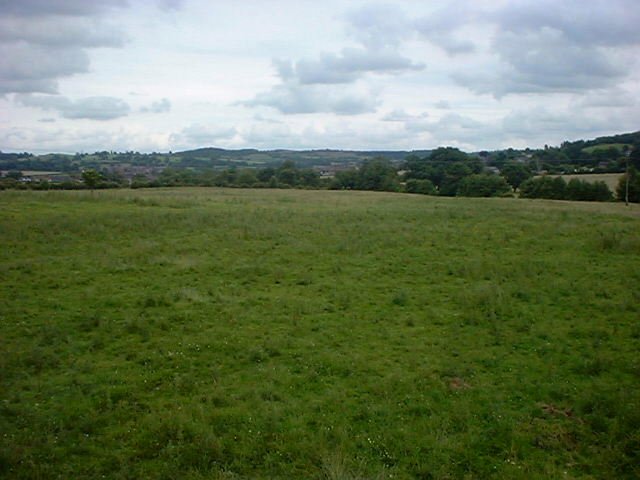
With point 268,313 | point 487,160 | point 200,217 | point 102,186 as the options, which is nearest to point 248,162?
point 487,160

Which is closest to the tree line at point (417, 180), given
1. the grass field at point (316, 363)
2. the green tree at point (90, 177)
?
the green tree at point (90, 177)

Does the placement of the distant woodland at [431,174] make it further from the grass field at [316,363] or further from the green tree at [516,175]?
the grass field at [316,363]

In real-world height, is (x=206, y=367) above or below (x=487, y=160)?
below

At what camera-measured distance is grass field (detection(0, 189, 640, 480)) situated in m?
7.28

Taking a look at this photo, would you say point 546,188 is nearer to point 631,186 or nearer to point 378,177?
point 631,186

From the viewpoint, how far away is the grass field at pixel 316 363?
728cm

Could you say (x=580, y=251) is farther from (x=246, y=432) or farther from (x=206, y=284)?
(x=246, y=432)

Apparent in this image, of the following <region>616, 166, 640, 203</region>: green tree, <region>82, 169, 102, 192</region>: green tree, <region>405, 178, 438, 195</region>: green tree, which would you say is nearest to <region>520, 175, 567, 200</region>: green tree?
<region>616, 166, 640, 203</region>: green tree

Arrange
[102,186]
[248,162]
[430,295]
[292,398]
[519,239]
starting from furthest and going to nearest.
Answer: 1. [248,162]
2. [102,186]
3. [519,239]
4. [430,295]
5. [292,398]

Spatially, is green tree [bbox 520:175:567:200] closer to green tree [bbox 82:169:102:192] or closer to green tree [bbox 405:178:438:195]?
green tree [bbox 405:178:438:195]

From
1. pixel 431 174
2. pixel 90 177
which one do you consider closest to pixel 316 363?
pixel 90 177

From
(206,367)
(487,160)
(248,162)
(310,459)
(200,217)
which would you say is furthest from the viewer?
(248,162)

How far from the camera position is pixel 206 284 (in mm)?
17062

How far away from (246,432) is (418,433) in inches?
107
